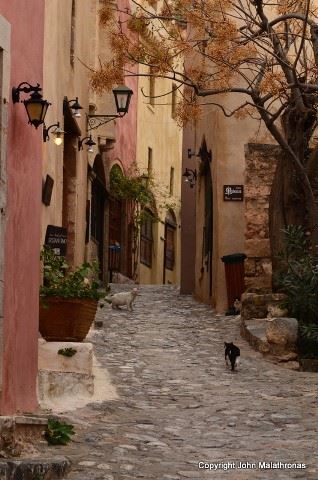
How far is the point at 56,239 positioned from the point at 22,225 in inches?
189

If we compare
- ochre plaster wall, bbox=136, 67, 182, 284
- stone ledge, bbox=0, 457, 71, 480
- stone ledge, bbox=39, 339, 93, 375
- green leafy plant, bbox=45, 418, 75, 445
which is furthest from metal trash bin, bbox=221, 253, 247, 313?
ochre plaster wall, bbox=136, 67, 182, 284

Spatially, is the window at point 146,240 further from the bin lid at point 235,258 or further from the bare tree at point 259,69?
the bare tree at point 259,69

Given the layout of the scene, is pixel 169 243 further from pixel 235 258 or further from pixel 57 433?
pixel 57 433

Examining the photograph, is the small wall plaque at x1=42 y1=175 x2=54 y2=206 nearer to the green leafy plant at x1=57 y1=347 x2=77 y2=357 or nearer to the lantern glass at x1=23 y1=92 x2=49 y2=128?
the green leafy plant at x1=57 y1=347 x2=77 y2=357

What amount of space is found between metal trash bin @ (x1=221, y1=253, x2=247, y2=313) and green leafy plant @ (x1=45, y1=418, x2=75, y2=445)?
36.0ft

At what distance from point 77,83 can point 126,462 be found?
11488 mm

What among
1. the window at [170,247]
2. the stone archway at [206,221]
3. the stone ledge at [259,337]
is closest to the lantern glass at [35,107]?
the stone ledge at [259,337]

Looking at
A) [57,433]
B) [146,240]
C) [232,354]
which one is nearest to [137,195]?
[146,240]

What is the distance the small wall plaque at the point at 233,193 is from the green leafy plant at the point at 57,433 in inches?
472

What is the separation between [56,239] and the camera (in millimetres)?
15031

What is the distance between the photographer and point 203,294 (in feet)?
77.7

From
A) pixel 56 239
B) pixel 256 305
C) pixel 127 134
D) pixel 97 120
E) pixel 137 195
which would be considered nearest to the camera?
pixel 56 239

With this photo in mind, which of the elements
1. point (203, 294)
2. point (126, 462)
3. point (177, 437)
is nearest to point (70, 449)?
point (126, 462)

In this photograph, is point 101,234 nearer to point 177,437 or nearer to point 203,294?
point 203,294
